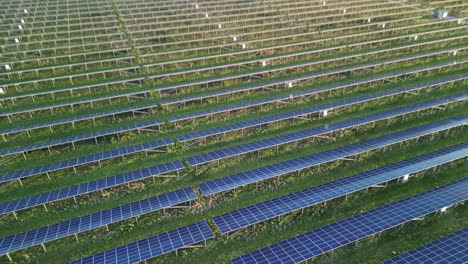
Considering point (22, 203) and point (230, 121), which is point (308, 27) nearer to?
point (230, 121)

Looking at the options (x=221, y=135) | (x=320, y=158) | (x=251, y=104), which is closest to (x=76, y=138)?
(x=221, y=135)

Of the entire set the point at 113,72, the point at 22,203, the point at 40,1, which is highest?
the point at 40,1

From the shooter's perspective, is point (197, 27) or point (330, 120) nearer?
point (330, 120)

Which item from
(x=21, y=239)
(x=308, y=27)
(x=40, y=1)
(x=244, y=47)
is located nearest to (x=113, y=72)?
(x=244, y=47)

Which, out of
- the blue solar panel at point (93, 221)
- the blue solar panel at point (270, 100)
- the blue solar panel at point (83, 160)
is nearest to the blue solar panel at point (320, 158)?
the blue solar panel at point (93, 221)

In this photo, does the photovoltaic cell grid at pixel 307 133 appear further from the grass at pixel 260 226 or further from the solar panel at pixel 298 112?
the grass at pixel 260 226
